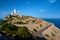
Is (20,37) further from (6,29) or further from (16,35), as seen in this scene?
(6,29)

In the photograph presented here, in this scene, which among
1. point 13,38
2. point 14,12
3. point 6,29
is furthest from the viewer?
point 14,12

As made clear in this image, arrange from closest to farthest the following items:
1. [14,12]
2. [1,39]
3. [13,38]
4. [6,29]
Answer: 1. [1,39]
2. [13,38]
3. [6,29]
4. [14,12]

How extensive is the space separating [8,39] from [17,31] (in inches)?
193

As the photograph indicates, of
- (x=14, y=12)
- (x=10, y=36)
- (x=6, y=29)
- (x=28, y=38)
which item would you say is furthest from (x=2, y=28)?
(x=14, y=12)

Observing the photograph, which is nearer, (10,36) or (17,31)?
(10,36)

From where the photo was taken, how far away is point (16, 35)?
33281 millimetres

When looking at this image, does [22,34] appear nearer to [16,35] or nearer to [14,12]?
[16,35]

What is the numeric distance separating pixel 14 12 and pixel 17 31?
96.6 ft

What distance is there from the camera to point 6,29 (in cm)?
3400

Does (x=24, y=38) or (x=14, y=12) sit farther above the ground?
(x=14, y=12)

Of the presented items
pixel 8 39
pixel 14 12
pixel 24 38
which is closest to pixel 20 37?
pixel 24 38

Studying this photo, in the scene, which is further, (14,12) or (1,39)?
(14,12)

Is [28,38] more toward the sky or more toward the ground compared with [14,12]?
more toward the ground

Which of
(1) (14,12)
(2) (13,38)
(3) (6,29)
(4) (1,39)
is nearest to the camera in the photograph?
(4) (1,39)
